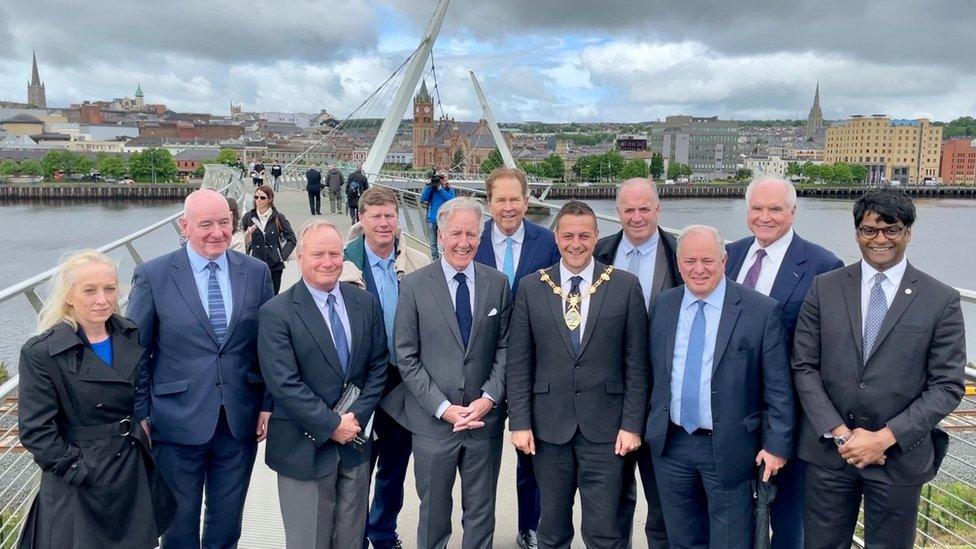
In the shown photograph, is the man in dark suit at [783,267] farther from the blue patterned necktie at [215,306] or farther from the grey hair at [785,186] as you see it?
the blue patterned necktie at [215,306]

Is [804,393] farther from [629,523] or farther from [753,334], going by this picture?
[629,523]

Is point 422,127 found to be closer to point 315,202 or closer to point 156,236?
point 315,202

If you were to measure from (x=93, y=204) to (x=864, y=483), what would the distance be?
2780 inches

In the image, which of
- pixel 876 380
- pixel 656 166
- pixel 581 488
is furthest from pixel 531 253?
pixel 656 166

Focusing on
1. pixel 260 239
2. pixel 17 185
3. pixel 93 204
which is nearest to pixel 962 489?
pixel 260 239

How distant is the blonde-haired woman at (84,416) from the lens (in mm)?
2047

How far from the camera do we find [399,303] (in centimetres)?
263

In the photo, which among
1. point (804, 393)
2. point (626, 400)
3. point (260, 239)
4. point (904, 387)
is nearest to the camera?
point (904, 387)

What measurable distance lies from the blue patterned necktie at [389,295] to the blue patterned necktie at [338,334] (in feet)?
1.02

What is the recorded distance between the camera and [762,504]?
2.41 meters

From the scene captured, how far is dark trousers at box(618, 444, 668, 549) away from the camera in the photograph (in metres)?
2.62

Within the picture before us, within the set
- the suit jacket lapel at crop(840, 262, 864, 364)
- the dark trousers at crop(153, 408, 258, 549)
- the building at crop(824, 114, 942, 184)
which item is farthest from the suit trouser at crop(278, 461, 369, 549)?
the building at crop(824, 114, 942, 184)

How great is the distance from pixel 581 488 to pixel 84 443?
1639 mm

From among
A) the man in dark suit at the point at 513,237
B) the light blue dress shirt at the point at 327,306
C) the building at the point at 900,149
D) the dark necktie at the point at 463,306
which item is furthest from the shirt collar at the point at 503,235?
the building at the point at 900,149
